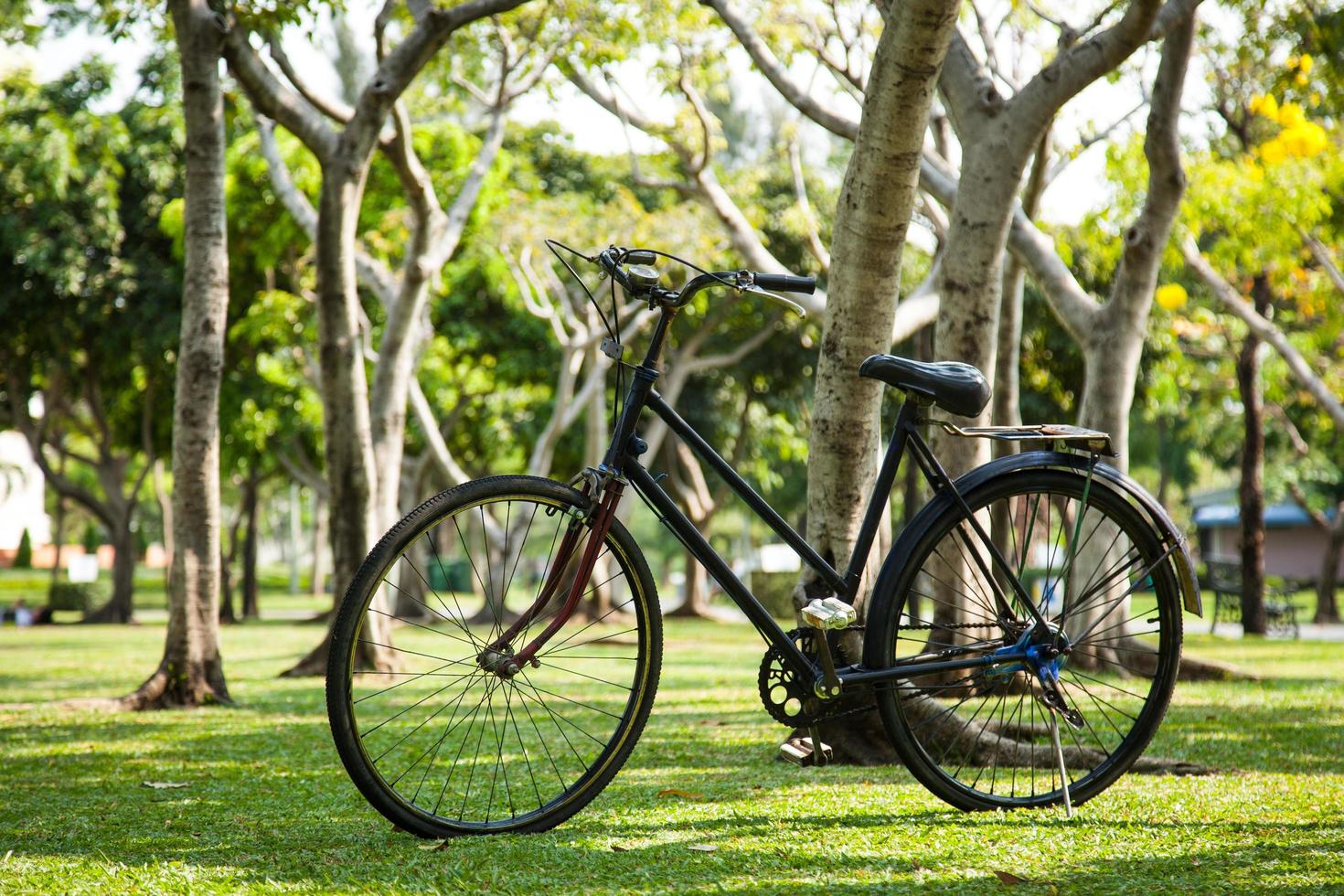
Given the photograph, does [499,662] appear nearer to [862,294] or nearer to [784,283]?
[784,283]

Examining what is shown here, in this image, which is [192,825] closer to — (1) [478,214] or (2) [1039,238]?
(2) [1039,238]

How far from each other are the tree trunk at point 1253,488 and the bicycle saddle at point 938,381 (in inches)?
587

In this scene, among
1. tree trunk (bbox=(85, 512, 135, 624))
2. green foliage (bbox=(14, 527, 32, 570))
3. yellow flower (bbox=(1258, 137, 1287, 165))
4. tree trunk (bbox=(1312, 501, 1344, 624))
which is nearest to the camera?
yellow flower (bbox=(1258, 137, 1287, 165))

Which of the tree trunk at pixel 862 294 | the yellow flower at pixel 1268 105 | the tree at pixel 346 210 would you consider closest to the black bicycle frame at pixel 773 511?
the tree trunk at pixel 862 294

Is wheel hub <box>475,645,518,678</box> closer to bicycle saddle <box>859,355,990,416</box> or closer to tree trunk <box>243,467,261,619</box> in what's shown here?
bicycle saddle <box>859,355,990,416</box>

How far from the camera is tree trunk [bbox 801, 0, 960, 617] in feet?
15.7

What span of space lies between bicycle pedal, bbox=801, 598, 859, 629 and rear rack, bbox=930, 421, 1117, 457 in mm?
606

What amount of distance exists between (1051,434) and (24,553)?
57.3m

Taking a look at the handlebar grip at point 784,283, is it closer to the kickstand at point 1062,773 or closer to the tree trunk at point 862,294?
the tree trunk at point 862,294

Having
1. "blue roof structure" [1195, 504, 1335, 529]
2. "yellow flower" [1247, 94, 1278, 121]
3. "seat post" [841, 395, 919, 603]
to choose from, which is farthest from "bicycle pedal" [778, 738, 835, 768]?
"blue roof structure" [1195, 504, 1335, 529]

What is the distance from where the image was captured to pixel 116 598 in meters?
22.7

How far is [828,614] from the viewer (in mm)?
3670

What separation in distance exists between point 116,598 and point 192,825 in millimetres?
20892

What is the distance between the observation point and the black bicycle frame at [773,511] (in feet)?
12.0
